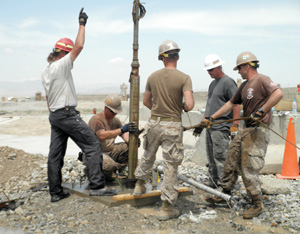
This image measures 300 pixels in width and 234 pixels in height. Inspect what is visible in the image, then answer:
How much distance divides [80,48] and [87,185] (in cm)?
218

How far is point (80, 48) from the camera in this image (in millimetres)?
4555

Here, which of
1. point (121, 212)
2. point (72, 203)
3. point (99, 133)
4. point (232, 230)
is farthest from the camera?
point (99, 133)

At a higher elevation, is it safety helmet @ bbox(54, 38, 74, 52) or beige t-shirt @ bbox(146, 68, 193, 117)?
safety helmet @ bbox(54, 38, 74, 52)

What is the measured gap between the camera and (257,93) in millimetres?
4488

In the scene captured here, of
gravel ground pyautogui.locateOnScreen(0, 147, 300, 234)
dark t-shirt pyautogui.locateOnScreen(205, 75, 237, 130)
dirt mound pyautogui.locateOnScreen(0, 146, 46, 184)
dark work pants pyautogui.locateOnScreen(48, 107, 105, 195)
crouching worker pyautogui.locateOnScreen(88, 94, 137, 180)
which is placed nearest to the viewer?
gravel ground pyautogui.locateOnScreen(0, 147, 300, 234)

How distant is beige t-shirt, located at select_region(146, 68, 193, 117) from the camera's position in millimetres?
4387

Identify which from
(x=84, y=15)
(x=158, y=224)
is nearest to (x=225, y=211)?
(x=158, y=224)

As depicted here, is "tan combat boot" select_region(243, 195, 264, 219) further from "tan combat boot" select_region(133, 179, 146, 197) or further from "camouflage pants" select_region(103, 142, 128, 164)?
"camouflage pants" select_region(103, 142, 128, 164)

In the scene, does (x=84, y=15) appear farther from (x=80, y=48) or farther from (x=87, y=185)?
(x=87, y=185)

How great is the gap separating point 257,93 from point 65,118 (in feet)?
8.55

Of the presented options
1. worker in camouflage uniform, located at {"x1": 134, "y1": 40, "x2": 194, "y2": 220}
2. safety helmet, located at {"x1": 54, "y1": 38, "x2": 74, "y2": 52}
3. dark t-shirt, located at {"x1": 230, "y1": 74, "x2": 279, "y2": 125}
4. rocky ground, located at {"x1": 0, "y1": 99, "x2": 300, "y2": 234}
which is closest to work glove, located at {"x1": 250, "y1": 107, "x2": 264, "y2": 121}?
dark t-shirt, located at {"x1": 230, "y1": 74, "x2": 279, "y2": 125}

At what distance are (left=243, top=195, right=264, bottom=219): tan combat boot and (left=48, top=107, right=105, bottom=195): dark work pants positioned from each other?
2056 mm

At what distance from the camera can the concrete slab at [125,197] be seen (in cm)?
471

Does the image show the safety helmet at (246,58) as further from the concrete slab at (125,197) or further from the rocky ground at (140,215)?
the concrete slab at (125,197)
